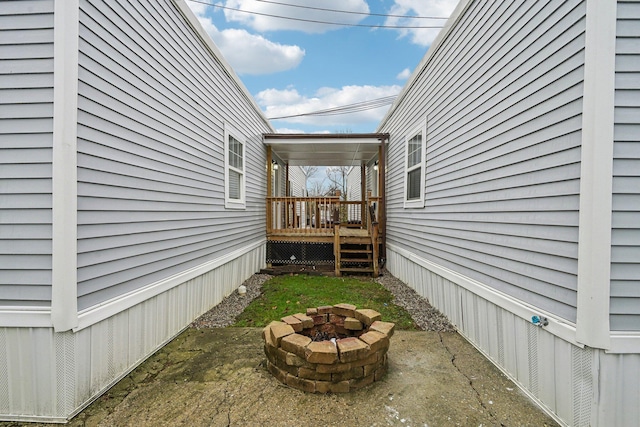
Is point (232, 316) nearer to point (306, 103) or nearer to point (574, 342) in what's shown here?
point (574, 342)

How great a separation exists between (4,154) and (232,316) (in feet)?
9.65

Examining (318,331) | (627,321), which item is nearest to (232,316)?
(318,331)

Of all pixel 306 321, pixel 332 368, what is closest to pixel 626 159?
pixel 332 368

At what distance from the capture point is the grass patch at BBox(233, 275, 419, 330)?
3998mm

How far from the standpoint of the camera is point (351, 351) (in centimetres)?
224

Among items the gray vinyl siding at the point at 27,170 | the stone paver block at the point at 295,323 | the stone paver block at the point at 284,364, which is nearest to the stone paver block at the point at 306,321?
the stone paver block at the point at 295,323

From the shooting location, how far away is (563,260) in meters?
1.99

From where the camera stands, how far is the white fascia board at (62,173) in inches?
77.5

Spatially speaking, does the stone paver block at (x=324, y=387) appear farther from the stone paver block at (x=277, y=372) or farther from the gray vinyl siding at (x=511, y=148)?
the gray vinyl siding at (x=511, y=148)

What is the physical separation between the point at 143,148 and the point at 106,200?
0.73 meters

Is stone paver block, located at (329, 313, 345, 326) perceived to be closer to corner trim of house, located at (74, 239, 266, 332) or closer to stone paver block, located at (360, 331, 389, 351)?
stone paver block, located at (360, 331, 389, 351)

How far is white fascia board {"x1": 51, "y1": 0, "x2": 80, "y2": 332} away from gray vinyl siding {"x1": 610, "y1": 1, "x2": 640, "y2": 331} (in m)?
3.58

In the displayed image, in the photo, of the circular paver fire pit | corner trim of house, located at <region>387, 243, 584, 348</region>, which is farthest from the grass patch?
the circular paver fire pit

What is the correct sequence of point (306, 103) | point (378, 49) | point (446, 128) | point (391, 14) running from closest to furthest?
point (446, 128) < point (391, 14) < point (378, 49) < point (306, 103)
